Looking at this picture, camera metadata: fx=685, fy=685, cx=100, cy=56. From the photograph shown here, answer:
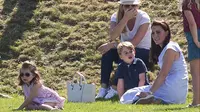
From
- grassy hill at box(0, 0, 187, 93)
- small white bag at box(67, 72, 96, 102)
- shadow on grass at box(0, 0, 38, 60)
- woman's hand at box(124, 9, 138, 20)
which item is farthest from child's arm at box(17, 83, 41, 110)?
shadow on grass at box(0, 0, 38, 60)

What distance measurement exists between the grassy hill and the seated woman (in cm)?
253

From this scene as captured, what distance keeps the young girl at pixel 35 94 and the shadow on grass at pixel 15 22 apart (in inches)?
167

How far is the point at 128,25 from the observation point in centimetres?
1025

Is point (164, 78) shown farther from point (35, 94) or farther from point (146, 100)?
point (35, 94)

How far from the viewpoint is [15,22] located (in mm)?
13422

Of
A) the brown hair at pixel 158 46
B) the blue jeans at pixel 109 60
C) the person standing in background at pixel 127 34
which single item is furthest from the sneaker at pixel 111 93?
the brown hair at pixel 158 46

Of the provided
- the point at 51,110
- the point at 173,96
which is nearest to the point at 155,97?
the point at 173,96

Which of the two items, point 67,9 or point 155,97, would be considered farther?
point 67,9

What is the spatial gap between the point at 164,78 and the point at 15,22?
5645 mm

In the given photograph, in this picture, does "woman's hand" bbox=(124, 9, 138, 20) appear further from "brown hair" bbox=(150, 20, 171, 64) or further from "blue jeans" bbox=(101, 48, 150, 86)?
"brown hair" bbox=(150, 20, 171, 64)

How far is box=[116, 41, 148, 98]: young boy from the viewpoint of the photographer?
920 centimetres

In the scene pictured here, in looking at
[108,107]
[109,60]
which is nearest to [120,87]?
[109,60]

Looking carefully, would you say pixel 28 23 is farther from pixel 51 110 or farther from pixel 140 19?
pixel 51 110

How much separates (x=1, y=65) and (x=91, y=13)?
99.3 inches
